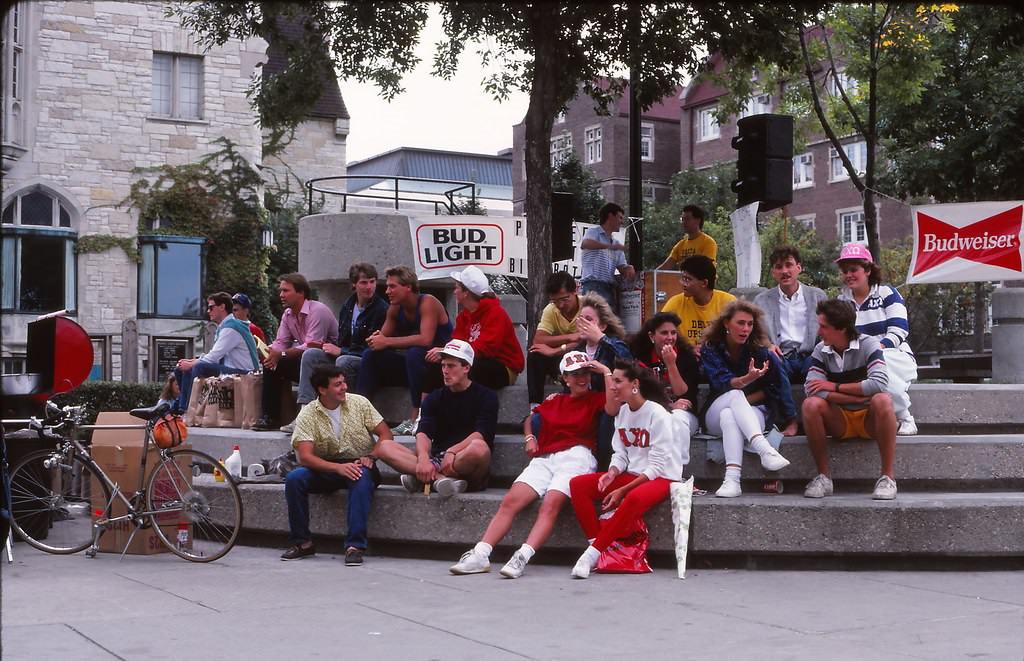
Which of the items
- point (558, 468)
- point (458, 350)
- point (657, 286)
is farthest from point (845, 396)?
point (657, 286)

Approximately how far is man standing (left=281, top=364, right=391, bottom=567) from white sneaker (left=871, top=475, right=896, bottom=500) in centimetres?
360

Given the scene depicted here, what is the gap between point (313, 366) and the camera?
10.6 metres

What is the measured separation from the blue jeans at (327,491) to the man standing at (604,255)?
402cm

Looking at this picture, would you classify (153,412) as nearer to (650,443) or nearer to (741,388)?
(650,443)

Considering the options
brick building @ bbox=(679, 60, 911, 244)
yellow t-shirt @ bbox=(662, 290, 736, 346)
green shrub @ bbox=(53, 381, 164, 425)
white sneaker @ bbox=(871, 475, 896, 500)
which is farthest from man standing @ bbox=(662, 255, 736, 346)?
brick building @ bbox=(679, 60, 911, 244)

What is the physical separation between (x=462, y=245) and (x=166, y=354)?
18947 millimetres

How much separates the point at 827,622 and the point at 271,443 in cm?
577

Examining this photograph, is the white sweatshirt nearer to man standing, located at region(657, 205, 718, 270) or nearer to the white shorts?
the white shorts

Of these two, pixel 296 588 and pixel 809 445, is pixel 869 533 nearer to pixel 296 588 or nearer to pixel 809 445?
pixel 809 445

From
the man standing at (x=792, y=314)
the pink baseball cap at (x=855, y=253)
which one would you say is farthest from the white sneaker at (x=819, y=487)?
the pink baseball cap at (x=855, y=253)

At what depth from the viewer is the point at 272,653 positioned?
5547 mm

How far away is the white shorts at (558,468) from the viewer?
8328 millimetres

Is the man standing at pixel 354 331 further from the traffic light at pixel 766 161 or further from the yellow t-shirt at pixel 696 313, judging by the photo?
the traffic light at pixel 766 161

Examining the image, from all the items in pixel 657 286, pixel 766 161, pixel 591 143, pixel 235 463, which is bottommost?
pixel 235 463
